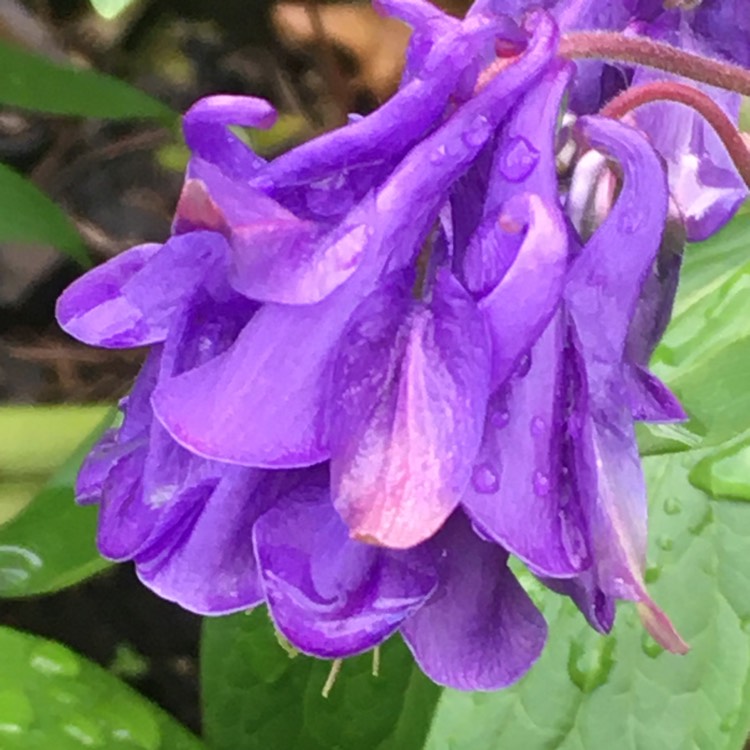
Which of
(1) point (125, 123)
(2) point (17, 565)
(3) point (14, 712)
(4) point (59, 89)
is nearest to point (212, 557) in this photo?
(3) point (14, 712)

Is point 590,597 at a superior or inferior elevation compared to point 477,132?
inferior

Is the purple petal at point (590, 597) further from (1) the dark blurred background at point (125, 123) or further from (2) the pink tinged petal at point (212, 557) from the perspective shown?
(1) the dark blurred background at point (125, 123)

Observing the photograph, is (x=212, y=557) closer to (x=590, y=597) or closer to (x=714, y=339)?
(x=590, y=597)

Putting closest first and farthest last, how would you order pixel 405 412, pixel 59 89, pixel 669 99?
pixel 405 412 < pixel 669 99 < pixel 59 89

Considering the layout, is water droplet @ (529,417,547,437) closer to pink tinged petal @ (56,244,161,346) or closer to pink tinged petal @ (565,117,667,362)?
pink tinged petal @ (565,117,667,362)

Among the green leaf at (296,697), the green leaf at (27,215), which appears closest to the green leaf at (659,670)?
the green leaf at (296,697)

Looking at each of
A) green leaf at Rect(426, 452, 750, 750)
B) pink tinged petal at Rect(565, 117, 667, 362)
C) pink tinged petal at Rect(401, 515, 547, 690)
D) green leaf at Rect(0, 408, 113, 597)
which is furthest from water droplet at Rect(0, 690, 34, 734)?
pink tinged petal at Rect(565, 117, 667, 362)

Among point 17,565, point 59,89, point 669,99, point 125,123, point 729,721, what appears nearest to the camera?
point 669,99
